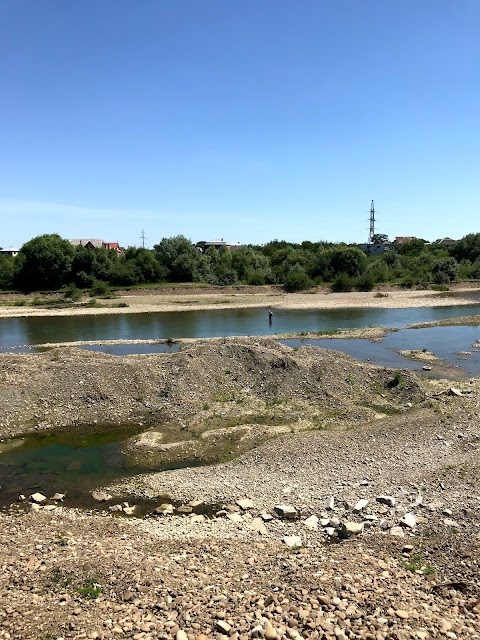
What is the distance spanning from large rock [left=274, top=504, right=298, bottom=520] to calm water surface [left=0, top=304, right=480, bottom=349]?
102ft

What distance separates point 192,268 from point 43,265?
2422 cm

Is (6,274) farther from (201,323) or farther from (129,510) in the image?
(129,510)

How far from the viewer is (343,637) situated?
729 centimetres

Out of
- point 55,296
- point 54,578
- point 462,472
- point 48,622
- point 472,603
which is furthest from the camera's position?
point 55,296

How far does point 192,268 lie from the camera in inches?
3332

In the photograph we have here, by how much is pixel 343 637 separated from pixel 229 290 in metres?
71.9

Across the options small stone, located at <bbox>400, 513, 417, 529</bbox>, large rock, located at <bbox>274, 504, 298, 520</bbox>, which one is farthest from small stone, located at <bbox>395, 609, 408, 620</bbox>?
large rock, located at <bbox>274, 504, 298, 520</bbox>

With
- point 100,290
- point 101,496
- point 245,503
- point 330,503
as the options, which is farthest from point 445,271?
point 101,496

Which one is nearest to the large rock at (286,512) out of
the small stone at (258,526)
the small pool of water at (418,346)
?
the small stone at (258,526)

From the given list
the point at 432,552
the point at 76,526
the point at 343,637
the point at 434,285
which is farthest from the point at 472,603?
the point at 434,285

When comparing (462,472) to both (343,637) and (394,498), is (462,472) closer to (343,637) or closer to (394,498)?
(394,498)

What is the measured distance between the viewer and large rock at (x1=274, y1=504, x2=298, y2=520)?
39.7ft

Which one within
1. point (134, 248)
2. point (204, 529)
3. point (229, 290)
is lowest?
point (204, 529)

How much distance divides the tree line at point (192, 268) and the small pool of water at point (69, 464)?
6067 cm
